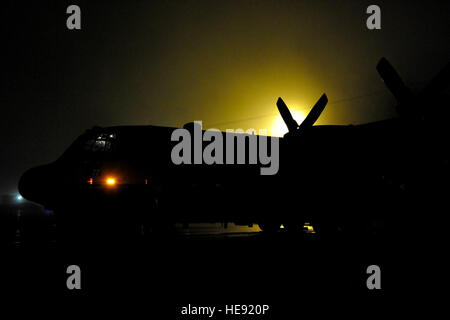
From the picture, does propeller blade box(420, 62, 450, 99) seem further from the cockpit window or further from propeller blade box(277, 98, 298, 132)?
the cockpit window

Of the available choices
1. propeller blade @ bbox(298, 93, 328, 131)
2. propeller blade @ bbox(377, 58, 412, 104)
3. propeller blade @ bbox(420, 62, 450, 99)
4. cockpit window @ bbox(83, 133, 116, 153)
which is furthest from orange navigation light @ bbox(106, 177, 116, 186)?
propeller blade @ bbox(420, 62, 450, 99)

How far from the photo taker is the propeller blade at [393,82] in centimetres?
1015

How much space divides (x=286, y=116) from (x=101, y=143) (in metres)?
8.13

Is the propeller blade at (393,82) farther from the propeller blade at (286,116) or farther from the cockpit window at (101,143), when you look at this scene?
the cockpit window at (101,143)

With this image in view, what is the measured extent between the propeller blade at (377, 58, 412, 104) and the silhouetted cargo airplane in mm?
32

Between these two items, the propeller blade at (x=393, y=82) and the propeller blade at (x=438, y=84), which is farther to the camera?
the propeller blade at (x=393, y=82)

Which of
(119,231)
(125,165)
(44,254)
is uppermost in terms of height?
(125,165)

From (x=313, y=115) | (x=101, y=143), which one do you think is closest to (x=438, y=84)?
(x=313, y=115)

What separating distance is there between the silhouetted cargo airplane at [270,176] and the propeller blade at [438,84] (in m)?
0.03

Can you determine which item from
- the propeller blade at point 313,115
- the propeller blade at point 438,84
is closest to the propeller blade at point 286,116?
the propeller blade at point 313,115

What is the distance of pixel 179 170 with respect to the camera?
9836mm
